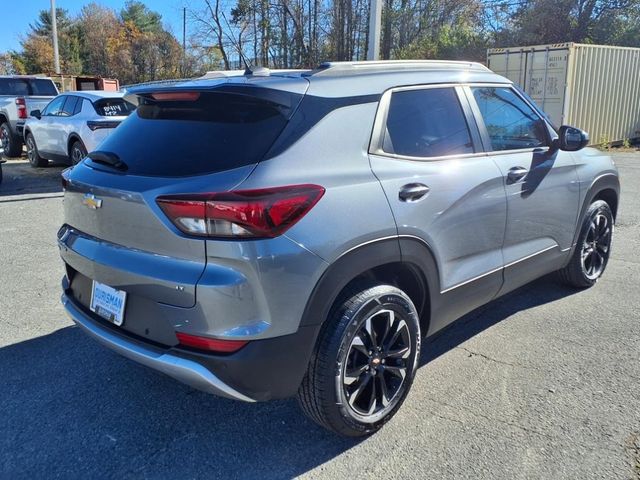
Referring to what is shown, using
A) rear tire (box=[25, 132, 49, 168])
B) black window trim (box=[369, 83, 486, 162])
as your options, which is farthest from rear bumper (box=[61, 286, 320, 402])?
rear tire (box=[25, 132, 49, 168])

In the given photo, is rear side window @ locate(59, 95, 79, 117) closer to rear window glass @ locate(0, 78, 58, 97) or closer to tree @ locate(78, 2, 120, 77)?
rear window glass @ locate(0, 78, 58, 97)

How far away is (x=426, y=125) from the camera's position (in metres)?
3.22

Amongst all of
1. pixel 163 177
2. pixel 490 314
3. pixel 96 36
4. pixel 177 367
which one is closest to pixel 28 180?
pixel 490 314

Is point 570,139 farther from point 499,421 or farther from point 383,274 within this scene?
point 499,421

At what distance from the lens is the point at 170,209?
244 centimetres

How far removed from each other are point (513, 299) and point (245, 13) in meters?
26.2

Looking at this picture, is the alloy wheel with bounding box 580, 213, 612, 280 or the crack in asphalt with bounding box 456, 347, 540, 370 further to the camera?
the alloy wheel with bounding box 580, 213, 612, 280

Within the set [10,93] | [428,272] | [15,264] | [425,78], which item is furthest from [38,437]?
[10,93]

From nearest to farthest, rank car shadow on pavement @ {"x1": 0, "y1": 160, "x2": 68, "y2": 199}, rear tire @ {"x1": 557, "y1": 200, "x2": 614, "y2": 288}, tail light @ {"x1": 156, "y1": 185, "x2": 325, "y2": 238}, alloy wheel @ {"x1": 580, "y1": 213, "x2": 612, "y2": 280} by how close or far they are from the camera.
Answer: tail light @ {"x1": 156, "y1": 185, "x2": 325, "y2": 238}, rear tire @ {"x1": 557, "y1": 200, "x2": 614, "y2": 288}, alloy wheel @ {"x1": 580, "y1": 213, "x2": 612, "y2": 280}, car shadow on pavement @ {"x1": 0, "y1": 160, "x2": 68, "y2": 199}

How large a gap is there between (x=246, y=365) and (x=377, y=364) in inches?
31.2

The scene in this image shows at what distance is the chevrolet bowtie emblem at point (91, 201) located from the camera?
2.79 metres

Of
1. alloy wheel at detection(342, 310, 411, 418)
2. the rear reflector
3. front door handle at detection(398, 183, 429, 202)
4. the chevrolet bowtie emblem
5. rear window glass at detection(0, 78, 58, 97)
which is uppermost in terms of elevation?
rear window glass at detection(0, 78, 58, 97)

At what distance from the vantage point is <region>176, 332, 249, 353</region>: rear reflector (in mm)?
2396

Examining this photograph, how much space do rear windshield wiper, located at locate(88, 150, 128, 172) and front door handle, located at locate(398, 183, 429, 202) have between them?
1370 mm
